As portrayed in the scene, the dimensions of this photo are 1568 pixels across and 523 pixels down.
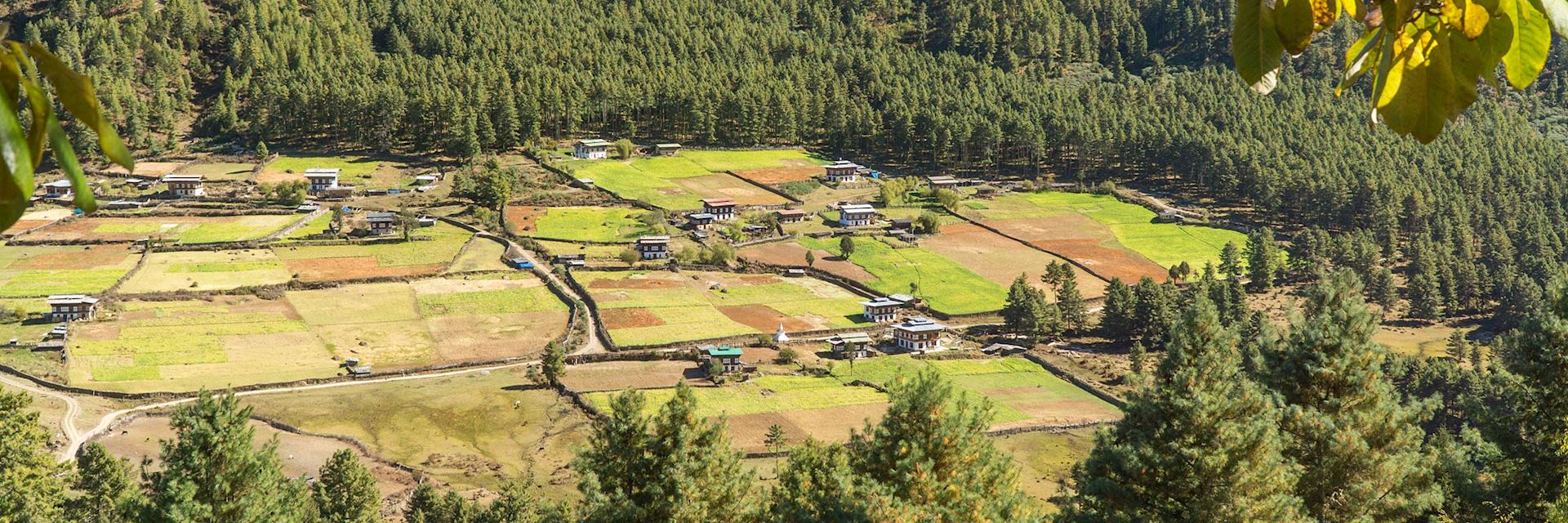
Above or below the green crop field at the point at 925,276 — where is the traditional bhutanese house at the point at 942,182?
above

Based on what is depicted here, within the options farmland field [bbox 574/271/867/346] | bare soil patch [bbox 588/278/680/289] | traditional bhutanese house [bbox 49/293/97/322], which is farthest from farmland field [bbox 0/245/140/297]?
bare soil patch [bbox 588/278/680/289]

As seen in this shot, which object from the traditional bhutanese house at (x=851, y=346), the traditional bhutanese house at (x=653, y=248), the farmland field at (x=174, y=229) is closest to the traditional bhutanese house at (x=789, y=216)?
the traditional bhutanese house at (x=653, y=248)

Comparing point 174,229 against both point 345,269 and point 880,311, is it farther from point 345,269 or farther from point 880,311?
point 880,311

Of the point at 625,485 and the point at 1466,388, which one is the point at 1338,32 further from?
the point at 625,485

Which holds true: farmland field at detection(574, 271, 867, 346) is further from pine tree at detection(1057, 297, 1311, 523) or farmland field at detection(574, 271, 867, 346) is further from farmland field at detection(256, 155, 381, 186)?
pine tree at detection(1057, 297, 1311, 523)

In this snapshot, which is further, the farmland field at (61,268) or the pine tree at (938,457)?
the farmland field at (61,268)

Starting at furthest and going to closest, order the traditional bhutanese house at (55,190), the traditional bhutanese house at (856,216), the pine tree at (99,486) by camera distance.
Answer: the traditional bhutanese house at (856,216), the traditional bhutanese house at (55,190), the pine tree at (99,486)

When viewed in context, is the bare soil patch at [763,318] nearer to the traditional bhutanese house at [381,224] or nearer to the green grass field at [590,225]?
the green grass field at [590,225]
